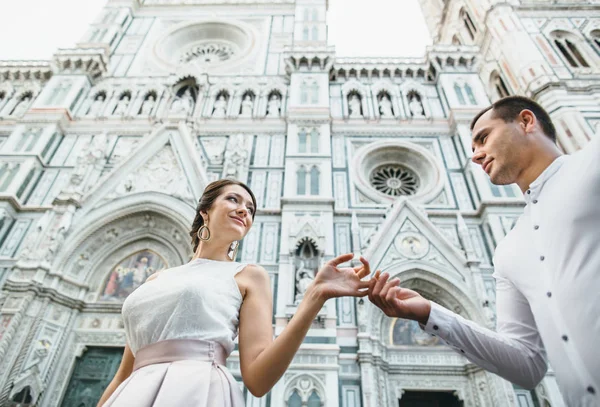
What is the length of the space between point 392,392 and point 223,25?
53.2ft

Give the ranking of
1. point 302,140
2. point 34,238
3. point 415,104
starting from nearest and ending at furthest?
point 34,238 → point 302,140 → point 415,104

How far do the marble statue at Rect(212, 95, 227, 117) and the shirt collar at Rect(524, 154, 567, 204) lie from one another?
36.7ft

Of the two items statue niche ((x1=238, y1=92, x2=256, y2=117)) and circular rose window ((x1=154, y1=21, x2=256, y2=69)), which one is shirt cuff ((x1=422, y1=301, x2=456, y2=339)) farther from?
circular rose window ((x1=154, y1=21, x2=256, y2=69))

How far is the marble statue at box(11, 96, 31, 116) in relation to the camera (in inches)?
479

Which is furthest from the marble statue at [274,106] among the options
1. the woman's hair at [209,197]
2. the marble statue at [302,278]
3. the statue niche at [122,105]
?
the woman's hair at [209,197]

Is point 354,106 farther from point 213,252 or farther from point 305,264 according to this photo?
point 213,252

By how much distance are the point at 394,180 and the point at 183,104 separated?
7578mm

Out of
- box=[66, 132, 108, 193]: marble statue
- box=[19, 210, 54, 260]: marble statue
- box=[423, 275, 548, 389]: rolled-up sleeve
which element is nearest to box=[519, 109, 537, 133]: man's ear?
box=[423, 275, 548, 389]: rolled-up sleeve

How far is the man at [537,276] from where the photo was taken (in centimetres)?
129

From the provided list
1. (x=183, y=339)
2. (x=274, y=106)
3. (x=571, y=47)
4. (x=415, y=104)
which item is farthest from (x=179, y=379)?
(x=571, y=47)

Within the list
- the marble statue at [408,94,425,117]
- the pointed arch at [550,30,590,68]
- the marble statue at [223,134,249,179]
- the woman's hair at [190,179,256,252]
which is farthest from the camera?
the pointed arch at [550,30,590,68]

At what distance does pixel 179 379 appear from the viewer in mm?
1350

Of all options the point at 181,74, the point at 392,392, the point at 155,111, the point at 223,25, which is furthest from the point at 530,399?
the point at 223,25

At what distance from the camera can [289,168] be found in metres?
9.90
